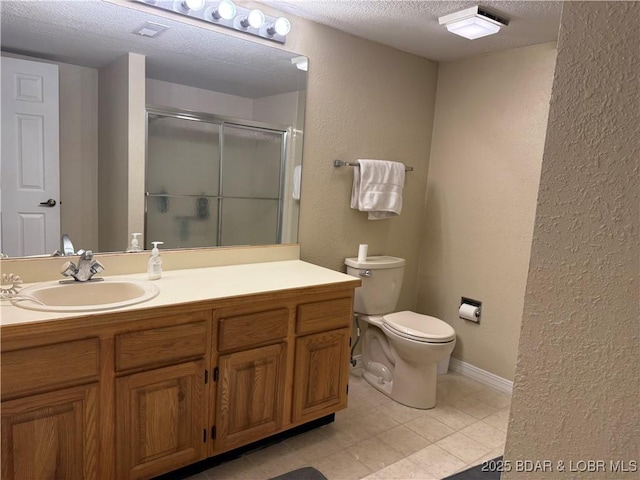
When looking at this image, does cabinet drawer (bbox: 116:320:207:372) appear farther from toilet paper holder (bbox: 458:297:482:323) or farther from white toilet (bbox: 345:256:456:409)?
toilet paper holder (bbox: 458:297:482:323)

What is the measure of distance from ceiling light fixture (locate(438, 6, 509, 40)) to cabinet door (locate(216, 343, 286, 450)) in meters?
1.84

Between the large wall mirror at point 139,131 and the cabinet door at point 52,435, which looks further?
the large wall mirror at point 139,131

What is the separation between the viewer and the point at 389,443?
2.23 m

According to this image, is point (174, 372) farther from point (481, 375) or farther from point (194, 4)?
point (481, 375)

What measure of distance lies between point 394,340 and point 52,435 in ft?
5.67

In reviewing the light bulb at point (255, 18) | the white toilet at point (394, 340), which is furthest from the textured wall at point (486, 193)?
the light bulb at point (255, 18)

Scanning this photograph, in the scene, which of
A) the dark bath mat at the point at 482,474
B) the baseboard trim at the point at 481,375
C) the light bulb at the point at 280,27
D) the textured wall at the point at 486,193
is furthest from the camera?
the baseboard trim at the point at 481,375

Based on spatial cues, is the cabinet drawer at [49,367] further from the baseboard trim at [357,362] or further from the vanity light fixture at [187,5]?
the baseboard trim at [357,362]

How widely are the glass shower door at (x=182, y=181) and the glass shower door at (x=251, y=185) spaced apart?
0.21 feet

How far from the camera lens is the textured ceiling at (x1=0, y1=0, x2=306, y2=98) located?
1.76 metres

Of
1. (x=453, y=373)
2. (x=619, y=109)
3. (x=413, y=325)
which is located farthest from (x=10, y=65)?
(x=453, y=373)

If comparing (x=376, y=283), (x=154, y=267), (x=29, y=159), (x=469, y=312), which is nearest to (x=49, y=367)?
(x=154, y=267)

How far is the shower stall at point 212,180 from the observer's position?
2.13 metres

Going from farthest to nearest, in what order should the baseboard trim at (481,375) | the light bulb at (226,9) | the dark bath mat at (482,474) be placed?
1. the baseboard trim at (481,375)
2. the light bulb at (226,9)
3. the dark bath mat at (482,474)
